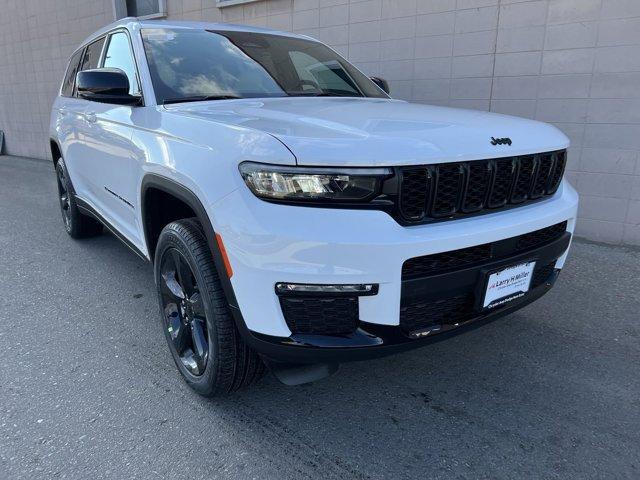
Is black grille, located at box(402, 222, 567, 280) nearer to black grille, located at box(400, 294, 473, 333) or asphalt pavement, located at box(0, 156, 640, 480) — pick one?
black grille, located at box(400, 294, 473, 333)

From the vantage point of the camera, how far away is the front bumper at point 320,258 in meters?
1.73

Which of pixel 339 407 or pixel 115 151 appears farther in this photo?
pixel 115 151

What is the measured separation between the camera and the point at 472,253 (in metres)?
1.98

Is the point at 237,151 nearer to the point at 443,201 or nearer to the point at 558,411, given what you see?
the point at 443,201

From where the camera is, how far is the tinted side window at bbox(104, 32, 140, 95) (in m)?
2.97

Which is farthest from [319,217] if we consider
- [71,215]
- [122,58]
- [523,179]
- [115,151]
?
[71,215]

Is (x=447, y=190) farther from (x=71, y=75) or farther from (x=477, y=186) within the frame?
(x=71, y=75)

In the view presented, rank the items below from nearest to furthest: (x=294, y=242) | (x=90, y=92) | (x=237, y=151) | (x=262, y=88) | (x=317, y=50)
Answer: (x=294, y=242)
(x=237, y=151)
(x=90, y=92)
(x=262, y=88)
(x=317, y=50)

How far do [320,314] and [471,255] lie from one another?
0.66m

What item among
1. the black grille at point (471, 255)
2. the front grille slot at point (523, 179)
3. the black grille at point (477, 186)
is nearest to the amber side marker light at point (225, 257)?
the black grille at point (471, 255)

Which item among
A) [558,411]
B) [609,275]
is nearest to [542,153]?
[558,411]

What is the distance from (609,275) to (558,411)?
2193mm

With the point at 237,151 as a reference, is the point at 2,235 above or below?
below

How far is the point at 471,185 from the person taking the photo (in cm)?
202
